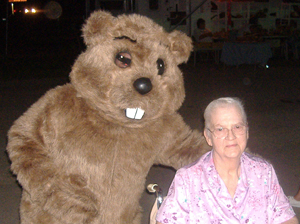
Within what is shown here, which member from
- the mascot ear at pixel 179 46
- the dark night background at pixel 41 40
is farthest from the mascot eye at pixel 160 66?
the dark night background at pixel 41 40

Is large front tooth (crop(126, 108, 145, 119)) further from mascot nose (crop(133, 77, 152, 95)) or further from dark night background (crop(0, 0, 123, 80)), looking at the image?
dark night background (crop(0, 0, 123, 80))

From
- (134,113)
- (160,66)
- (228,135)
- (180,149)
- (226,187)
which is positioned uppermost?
(160,66)

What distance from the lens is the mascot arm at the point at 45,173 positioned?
194 cm

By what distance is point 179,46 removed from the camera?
2.27 metres

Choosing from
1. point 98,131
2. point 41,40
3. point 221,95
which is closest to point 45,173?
point 98,131

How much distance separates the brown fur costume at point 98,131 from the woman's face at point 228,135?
322 mm

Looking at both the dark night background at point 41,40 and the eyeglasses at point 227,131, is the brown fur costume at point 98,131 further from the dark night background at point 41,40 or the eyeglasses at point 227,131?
the dark night background at point 41,40

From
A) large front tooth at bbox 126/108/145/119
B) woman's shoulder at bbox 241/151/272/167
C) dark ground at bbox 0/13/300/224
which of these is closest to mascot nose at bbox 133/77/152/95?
large front tooth at bbox 126/108/145/119

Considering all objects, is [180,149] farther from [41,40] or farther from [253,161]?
[41,40]

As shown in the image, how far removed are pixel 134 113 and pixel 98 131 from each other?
0.86ft

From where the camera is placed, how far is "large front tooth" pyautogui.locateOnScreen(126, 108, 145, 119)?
1955 millimetres

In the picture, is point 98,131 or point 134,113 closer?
point 134,113

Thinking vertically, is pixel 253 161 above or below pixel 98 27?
below

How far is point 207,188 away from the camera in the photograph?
183cm
